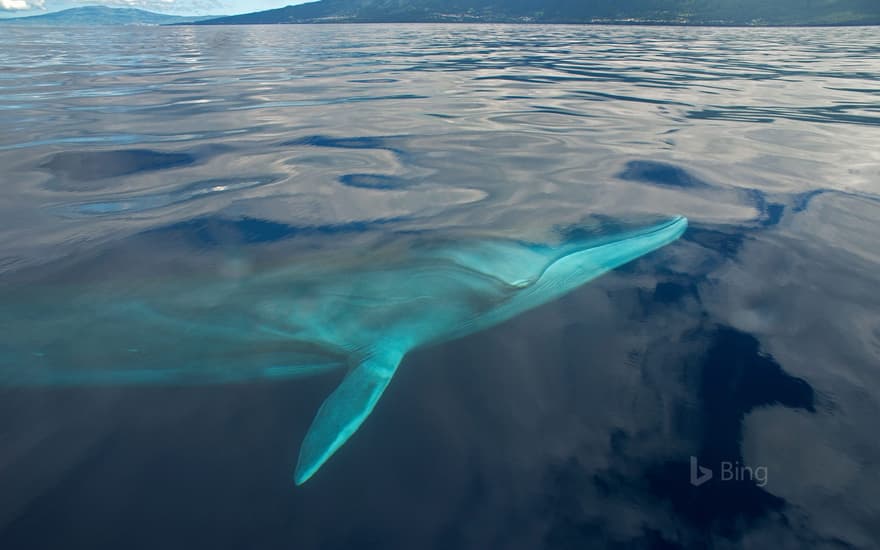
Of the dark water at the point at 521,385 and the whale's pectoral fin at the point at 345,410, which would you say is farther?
the whale's pectoral fin at the point at 345,410

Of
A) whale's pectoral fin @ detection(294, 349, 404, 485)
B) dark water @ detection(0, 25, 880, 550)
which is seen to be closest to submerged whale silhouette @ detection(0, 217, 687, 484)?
whale's pectoral fin @ detection(294, 349, 404, 485)

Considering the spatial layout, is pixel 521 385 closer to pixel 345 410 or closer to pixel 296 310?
pixel 345 410

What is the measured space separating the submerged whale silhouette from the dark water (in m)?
0.22

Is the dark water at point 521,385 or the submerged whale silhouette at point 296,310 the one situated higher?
the dark water at point 521,385

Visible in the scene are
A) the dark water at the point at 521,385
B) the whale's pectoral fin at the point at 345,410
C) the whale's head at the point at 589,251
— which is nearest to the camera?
the dark water at the point at 521,385

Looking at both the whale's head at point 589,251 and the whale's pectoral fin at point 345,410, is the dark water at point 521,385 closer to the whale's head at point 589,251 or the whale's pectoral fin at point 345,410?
the whale's pectoral fin at point 345,410

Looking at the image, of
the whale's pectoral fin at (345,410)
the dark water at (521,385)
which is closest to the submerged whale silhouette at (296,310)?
the whale's pectoral fin at (345,410)

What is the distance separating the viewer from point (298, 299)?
4.94 metres

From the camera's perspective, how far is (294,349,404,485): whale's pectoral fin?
296 centimetres

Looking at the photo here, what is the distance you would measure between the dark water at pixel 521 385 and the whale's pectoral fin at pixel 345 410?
0.32ft

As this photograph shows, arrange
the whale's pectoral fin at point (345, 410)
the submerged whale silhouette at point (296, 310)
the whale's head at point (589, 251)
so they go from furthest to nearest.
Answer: the whale's head at point (589, 251) < the submerged whale silhouette at point (296, 310) < the whale's pectoral fin at point (345, 410)

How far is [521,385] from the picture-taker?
374cm

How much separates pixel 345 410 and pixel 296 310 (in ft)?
5.67

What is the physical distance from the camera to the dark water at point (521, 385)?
2648 mm
